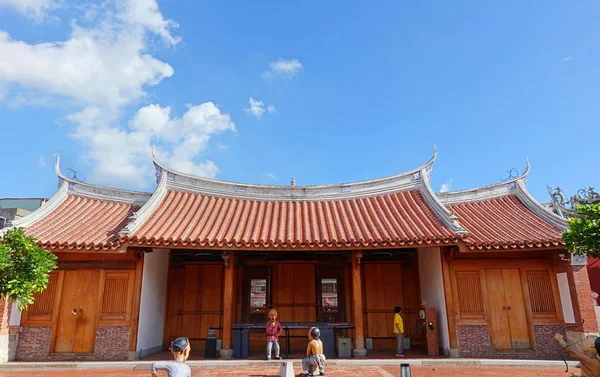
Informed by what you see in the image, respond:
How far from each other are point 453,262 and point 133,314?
8.20 m

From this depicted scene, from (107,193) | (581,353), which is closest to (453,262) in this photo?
(581,353)

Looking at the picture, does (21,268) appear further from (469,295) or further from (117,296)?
(469,295)

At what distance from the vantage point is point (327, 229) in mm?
10750

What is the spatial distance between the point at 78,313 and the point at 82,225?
2.30m

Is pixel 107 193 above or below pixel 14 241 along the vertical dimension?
above

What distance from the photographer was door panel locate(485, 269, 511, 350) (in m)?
9.77

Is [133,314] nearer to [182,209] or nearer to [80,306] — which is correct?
[80,306]

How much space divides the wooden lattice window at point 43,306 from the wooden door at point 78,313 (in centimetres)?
23

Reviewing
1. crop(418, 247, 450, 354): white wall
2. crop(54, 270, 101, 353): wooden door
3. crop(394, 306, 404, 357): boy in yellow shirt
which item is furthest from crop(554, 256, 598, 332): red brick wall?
crop(54, 270, 101, 353): wooden door

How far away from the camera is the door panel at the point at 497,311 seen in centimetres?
977

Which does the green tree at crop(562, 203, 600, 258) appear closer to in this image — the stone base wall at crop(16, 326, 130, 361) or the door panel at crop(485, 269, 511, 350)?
the door panel at crop(485, 269, 511, 350)

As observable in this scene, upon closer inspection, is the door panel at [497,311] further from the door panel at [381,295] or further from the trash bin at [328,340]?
the trash bin at [328,340]

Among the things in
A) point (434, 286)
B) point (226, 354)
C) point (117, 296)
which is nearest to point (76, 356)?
point (117, 296)

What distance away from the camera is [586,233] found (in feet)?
18.6
